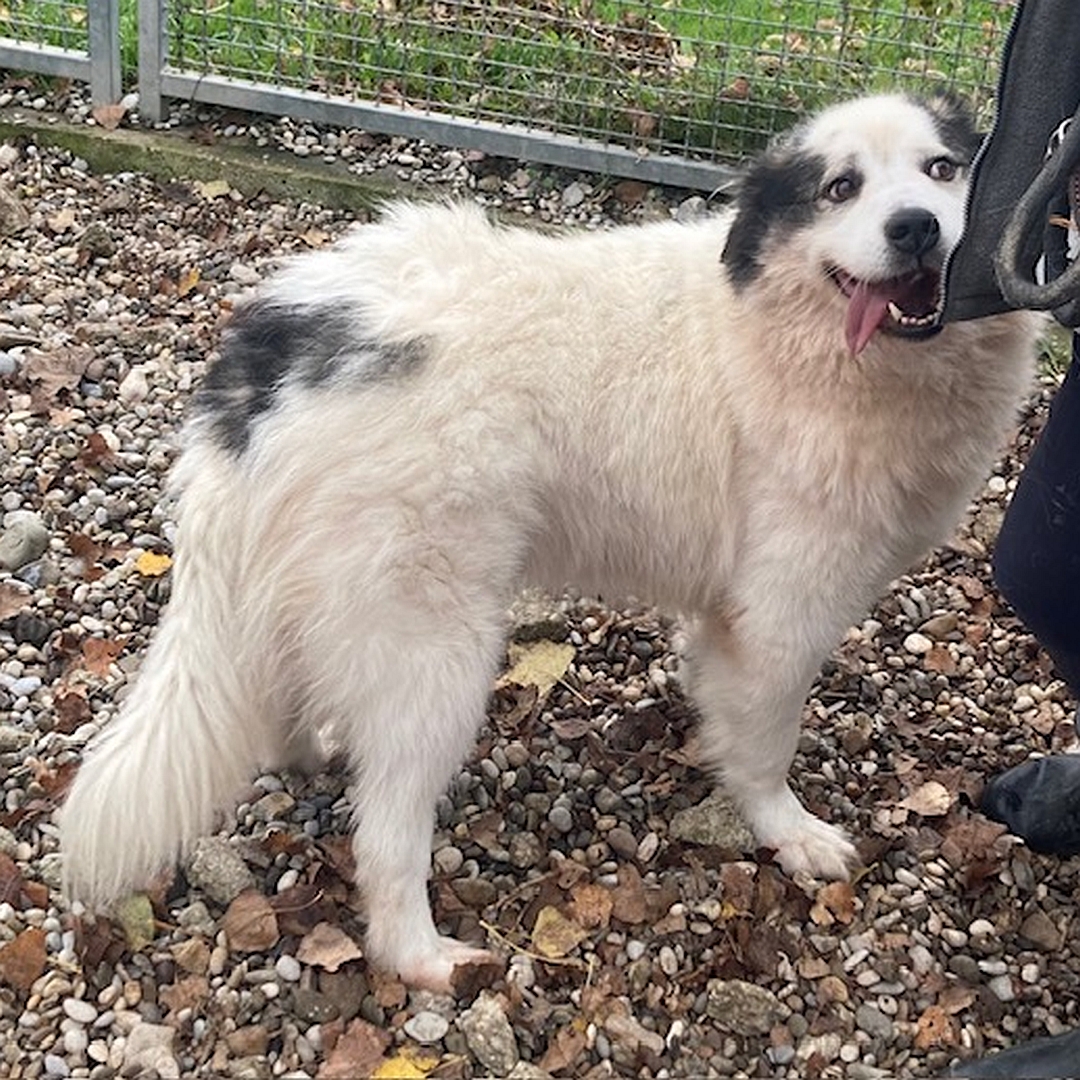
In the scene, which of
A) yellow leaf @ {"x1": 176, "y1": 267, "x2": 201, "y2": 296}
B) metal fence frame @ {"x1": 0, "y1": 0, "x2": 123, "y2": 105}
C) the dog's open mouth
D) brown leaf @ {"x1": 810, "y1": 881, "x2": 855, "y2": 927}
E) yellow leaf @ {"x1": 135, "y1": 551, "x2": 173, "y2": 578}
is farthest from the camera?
metal fence frame @ {"x1": 0, "y1": 0, "x2": 123, "y2": 105}

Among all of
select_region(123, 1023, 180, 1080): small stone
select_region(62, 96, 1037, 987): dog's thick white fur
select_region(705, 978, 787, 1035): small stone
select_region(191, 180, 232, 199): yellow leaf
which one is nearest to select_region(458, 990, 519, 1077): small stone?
select_region(62, 96, 1037, 987): dog's thick white fur

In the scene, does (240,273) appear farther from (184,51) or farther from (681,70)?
(681,70)

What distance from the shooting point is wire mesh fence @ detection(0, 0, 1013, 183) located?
4965mm

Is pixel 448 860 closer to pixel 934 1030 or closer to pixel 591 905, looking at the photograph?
pixel 591 905

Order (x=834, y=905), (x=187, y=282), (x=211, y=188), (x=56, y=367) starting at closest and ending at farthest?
(x=834, y=905) < (x=56, y=367) < (x=187, y=282) < (x=211, y=188)

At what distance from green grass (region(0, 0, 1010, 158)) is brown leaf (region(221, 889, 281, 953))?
324cm

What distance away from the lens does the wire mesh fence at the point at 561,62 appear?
4.96m

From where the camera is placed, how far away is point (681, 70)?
5.08m

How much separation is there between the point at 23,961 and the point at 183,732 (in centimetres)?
51

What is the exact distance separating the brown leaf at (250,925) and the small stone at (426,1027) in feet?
0.98

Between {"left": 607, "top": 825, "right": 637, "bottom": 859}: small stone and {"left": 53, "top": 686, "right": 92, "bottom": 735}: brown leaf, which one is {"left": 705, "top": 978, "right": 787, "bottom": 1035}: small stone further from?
{"left": 53, "top": 686, "right": 92, "bottom": 735}: brown leaf

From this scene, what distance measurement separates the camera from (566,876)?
2863 mm

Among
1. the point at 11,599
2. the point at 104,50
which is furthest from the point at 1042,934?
the point at 104,50

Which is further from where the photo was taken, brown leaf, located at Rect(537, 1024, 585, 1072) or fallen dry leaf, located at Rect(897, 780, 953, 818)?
fallen dry leaf, located at Rect(897, 780, 953, 818)
